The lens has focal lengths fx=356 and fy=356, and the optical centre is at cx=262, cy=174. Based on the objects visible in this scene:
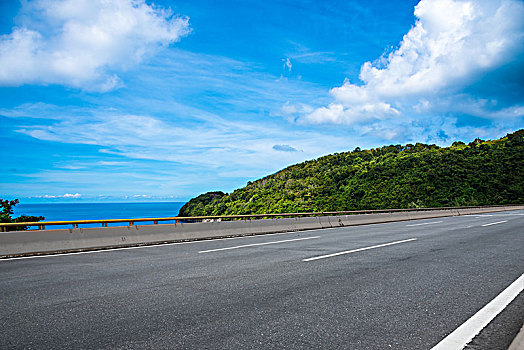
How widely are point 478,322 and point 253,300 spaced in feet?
9.36

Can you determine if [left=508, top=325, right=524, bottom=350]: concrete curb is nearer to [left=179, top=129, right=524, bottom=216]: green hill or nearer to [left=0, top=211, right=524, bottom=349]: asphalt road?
[left=0, top=211, right=524, bottom=349]: asphalt road

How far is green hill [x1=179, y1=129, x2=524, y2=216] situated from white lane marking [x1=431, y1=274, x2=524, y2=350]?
56412 mm

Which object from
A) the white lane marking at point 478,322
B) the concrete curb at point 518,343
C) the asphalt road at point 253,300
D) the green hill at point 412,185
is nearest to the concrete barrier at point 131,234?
the asphalt road at point 253,300

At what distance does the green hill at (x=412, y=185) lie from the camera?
64.7 meters

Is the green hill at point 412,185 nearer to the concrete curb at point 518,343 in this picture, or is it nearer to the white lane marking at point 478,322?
the white lane marking at point 478,322

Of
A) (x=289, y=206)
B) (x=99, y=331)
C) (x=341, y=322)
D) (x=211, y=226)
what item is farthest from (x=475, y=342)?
(x=289, y=206)

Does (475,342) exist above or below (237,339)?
below

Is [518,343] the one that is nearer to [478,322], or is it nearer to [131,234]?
[478,322]

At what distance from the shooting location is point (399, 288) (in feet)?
19.2

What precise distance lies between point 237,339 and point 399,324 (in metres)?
1.92

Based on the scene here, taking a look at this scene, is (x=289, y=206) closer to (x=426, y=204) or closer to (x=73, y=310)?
(x=426, y=204)

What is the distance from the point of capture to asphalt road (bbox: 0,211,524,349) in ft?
12.5

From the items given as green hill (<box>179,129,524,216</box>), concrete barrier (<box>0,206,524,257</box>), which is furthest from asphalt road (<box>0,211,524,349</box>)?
green hill (<box>179,129,524,216</box>)

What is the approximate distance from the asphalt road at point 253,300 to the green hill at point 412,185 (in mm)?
55057
